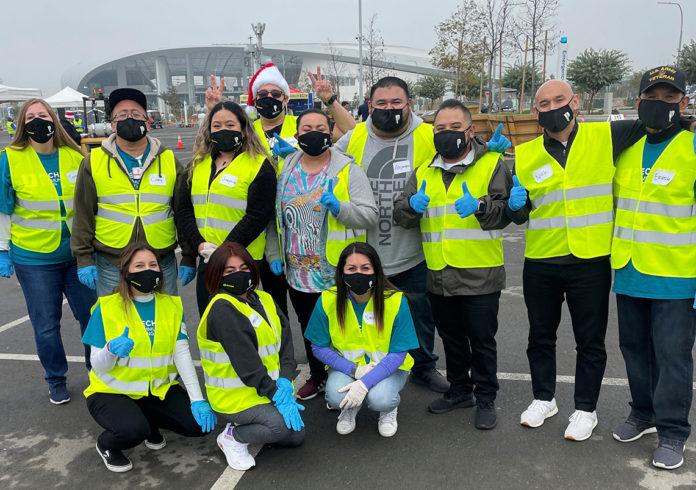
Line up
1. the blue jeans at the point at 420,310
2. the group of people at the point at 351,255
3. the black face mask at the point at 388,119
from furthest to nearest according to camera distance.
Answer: the blue jeans at the point at 420,310 → the black face mask at the point at 388,119 → the group of people at the point at 351,255

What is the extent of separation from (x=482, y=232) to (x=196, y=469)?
206 cm

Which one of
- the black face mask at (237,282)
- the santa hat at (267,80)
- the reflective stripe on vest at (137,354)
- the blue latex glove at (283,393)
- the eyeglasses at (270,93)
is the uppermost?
the santa hat at (267,80)

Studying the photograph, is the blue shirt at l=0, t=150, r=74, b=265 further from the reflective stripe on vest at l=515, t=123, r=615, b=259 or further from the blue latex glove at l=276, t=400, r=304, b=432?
the reflective stripe on vest at l=515, t=123, r=615, b=259

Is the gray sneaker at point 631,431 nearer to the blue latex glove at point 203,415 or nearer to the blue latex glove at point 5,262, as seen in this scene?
the blue latex glove at point 203,415

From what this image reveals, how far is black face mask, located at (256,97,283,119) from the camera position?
12.8 ft

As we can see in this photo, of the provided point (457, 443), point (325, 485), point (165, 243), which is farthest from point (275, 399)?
point (165, 243)

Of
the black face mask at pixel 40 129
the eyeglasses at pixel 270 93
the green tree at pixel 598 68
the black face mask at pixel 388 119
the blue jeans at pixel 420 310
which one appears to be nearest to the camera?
the black face mask at pixel 388 119

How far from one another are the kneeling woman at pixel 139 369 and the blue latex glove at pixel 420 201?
4.98 ft

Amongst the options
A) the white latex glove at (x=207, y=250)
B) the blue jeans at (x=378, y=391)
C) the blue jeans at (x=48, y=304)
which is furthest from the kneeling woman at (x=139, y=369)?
the blue jeans at (x=48, y=304)

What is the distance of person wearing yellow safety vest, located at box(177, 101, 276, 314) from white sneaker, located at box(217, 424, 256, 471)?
3.49 feet

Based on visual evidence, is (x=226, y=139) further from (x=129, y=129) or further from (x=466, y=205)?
(x=466, y=205)

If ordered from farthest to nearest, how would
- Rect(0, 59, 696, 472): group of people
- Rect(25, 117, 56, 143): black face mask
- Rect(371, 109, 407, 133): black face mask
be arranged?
1. Rect(25, 117, 56, 143): black face mask
2. Rect(371, 109, 407, 133): black face mask
3. Rect(0, 59, 696, 472): group of people

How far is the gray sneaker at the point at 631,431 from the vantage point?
304 centimetres

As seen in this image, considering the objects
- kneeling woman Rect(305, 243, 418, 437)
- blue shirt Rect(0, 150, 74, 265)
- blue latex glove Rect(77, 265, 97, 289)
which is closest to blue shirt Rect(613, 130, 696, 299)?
kneeling woman Rect(305, 243, 418, 437)
